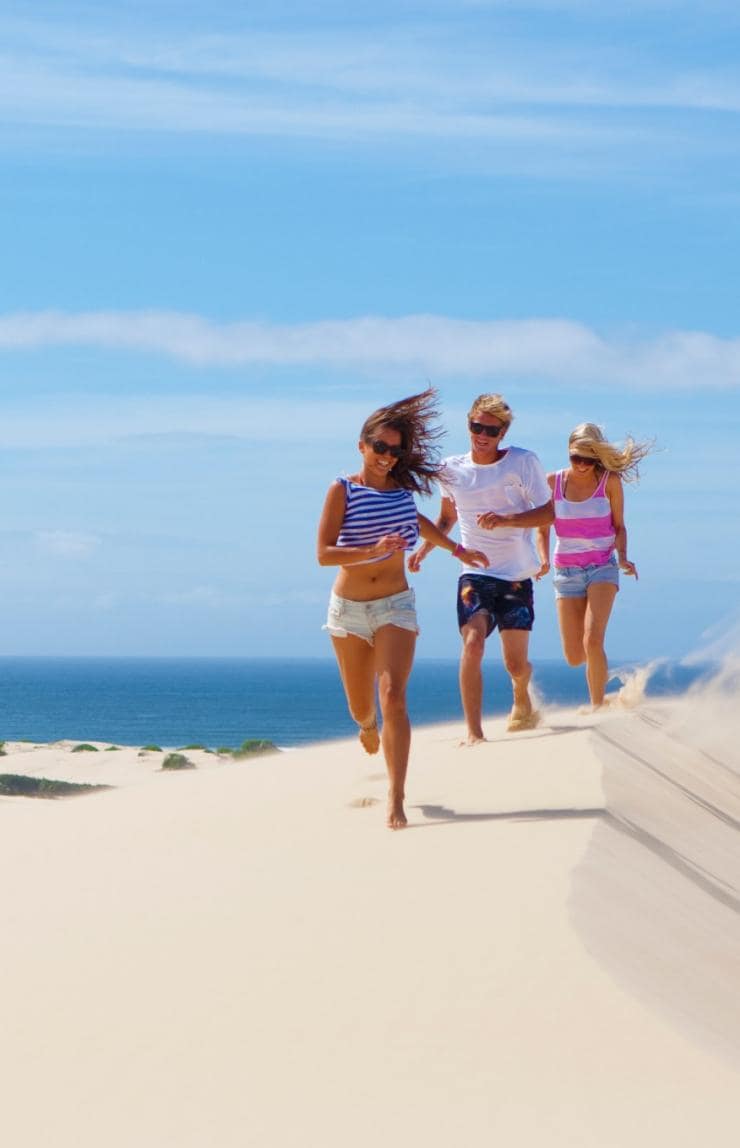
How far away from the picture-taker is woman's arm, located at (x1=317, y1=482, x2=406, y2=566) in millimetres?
7375

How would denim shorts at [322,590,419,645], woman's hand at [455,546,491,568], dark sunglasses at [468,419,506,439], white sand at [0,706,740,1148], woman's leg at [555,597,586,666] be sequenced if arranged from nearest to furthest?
white sand at [0,706,740,1148], denim shorts at [322,590,419,645], woman's hand at [455,546,491,568], dark sunglasses at [468,419,506,439], woman's leg at [555,597,586,666]

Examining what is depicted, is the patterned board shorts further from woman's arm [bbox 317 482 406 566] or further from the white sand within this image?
woman's arm [bbox 317 482 406 566]

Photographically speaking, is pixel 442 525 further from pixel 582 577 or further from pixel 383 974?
pixel 383 974

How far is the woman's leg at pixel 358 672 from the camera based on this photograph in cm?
770

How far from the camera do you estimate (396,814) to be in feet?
24.2

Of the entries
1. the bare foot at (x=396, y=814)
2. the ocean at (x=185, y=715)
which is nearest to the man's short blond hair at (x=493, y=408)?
the bare foot at (x=396, y=814)

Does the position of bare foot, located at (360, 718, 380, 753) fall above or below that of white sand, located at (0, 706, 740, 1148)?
above

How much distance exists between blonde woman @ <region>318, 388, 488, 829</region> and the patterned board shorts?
1.89 metres

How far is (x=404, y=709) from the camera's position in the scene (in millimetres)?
7375

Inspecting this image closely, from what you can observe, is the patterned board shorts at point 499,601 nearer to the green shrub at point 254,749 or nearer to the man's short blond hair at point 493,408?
the man's short blond hair at point 493,408

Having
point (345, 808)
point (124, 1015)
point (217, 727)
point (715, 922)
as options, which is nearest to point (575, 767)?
point (345, 808)

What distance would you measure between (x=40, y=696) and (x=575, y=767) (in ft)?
470

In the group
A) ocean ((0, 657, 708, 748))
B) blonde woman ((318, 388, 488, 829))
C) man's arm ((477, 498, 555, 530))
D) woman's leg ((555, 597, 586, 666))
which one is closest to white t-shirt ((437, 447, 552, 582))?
man's arm ((477, 498, 555, 530))

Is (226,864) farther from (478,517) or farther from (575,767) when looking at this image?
(478,517)
